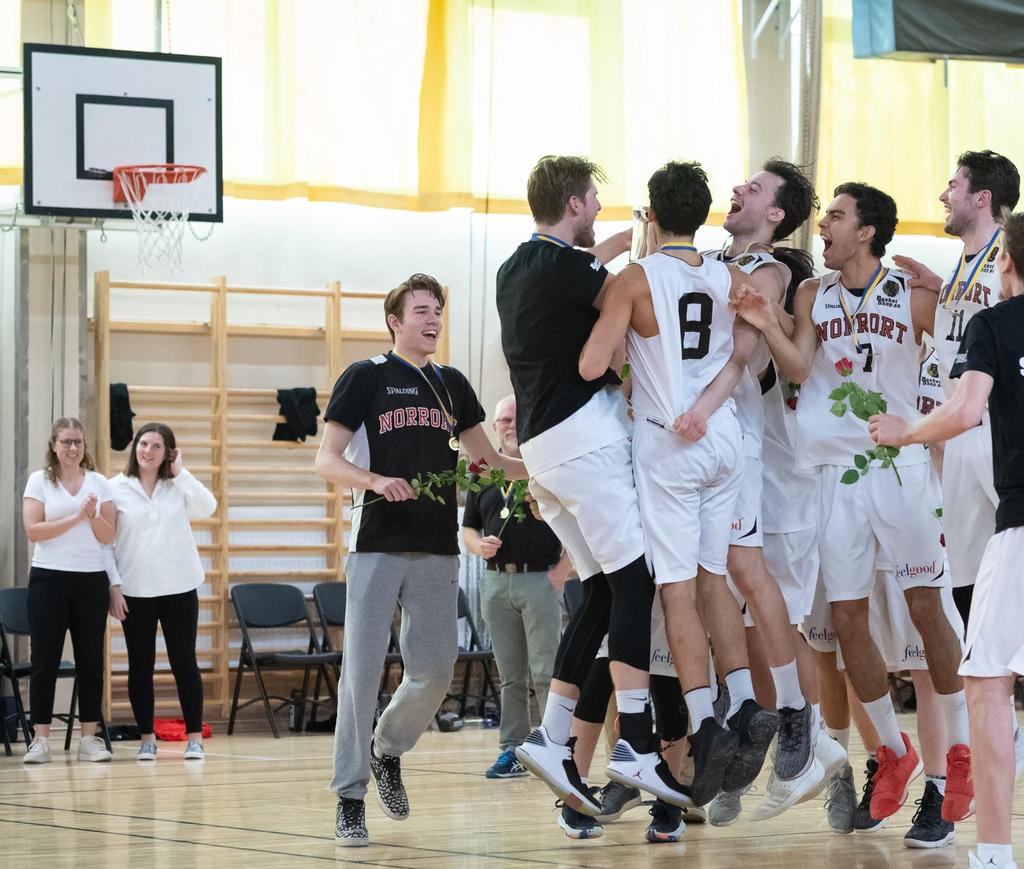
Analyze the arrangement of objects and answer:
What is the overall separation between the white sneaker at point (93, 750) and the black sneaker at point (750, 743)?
536 cm

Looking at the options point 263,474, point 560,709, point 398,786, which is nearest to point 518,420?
point 560,709

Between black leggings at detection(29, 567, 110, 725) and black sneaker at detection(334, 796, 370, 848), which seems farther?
black leggings at detection(29, 567, 110, 725)

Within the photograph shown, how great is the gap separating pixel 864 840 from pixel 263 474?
736 cm

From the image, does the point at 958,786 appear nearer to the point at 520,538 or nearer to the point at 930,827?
the point at 930,827

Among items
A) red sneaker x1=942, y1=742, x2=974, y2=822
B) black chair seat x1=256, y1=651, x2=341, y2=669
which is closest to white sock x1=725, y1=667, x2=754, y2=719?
red sneaker x1=942, y1=742, x2=974, y2=822

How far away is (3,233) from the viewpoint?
36.0 ft

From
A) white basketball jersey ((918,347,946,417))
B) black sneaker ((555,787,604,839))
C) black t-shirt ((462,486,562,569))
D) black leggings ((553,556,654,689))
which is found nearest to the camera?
black leggings ((553,556,654,689))

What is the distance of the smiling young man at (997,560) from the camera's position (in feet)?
11.8

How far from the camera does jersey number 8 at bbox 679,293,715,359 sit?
15.2 ft

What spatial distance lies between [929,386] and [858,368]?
0.57m

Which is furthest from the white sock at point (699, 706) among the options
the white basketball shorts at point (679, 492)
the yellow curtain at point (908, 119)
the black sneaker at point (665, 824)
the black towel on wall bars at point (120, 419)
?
the yellow curtain at point (908, 119)

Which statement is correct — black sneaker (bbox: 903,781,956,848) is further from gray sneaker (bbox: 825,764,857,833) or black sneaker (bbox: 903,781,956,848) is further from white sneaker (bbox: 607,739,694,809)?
white sneaker (bbox: 607,739,694,809)

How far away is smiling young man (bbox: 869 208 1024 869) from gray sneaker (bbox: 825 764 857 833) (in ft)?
4.95

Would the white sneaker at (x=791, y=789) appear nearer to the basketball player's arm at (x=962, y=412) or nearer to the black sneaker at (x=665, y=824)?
the black sneaker at (x=665, y=824)
